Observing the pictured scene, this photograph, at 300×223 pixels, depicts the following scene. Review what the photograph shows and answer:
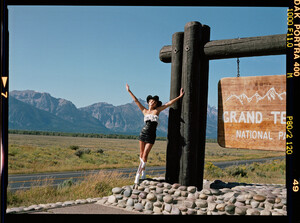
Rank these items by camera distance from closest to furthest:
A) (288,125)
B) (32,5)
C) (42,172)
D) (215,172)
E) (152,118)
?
(288,125)
(32,5)
(152,118)
(215,172)
(42,172)

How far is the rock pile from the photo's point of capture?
592cm

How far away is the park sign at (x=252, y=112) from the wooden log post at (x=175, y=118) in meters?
0.91

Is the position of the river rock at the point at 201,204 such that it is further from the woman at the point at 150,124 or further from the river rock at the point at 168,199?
the woman at the point at 150,124

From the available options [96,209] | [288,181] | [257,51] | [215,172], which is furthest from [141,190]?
[215,172]

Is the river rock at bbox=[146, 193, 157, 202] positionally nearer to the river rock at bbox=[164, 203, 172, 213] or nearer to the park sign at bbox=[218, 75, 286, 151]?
the river rock at bbox=[164, 203, 172, 213]

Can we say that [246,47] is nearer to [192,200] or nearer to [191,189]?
[191,189]

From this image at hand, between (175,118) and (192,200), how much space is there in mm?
1777

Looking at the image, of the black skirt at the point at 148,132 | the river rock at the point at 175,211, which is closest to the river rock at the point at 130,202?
the river rock at the point at 175,211

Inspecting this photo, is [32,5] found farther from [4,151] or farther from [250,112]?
[250,112]

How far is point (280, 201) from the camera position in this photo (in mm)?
6090

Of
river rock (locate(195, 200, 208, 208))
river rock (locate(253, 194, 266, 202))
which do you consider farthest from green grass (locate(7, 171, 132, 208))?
river rock (locate(253, 194, 266, 202))

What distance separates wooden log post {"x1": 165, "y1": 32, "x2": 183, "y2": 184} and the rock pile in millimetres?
361

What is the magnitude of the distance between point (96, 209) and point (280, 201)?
3.65m

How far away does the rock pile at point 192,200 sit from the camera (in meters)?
5.92
